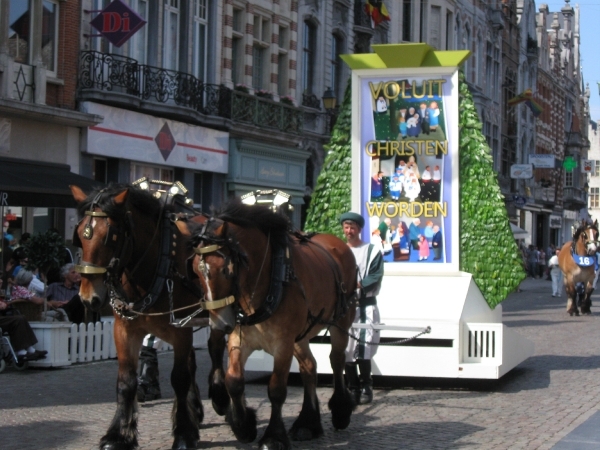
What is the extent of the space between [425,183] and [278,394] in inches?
226

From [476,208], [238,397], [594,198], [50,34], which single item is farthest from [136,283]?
[594,198]

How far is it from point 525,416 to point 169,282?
144 inches

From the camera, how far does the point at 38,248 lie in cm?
1312

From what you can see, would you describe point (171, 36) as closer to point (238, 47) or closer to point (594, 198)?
point (238, 47)

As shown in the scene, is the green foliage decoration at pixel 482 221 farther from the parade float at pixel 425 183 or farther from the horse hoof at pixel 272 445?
the horse hoof at pixel 272 445

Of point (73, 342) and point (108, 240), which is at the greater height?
point (108, 240)

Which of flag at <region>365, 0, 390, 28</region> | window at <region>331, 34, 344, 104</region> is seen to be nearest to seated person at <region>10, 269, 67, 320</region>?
window at <region>331, 34, 344, 104</region>

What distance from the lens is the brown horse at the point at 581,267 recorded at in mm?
24750

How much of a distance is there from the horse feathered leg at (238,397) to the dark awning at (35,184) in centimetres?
829

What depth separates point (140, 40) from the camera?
2505cm

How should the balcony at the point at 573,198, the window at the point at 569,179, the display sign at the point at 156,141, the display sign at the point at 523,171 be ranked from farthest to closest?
the window at the point at 569,179
the balcony at the point at 573,198
the display sign at the point at 523,171
the display sign at the point at 156,141

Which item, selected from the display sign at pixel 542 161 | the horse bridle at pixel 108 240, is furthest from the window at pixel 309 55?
the horse bridle at pixel 108 240

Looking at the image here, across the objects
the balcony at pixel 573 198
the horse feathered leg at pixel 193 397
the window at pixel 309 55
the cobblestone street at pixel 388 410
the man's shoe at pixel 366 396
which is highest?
the window at pixel 309 55

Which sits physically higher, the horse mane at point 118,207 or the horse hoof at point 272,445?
the horse mane at point 118,207
